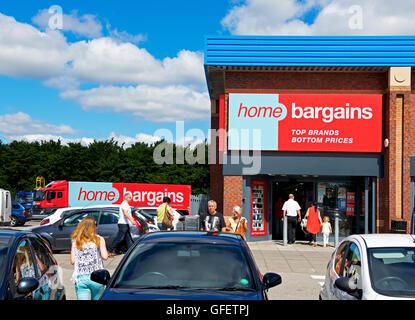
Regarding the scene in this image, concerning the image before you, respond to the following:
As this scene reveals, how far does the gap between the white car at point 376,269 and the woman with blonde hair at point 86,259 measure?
2893 mm

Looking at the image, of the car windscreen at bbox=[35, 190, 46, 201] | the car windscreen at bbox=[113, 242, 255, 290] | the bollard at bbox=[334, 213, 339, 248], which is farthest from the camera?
the car windscreen at bbox=[35, 190, 46, 201]

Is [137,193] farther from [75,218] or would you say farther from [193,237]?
[193,237]

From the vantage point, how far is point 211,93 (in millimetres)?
25062

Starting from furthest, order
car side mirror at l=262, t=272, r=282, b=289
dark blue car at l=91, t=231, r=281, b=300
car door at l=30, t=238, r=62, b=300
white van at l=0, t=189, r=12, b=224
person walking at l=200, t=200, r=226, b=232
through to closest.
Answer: white van at l=0, t=189, r=12, b=224 → person walking at l=200, t=200, r=226, b=232 → car door at l=30, t=238, r=62, b=300 → car side mirror at l=262, t=272, r=282, b=289 → dark blue car at l=91, t=231, r=281, b=300

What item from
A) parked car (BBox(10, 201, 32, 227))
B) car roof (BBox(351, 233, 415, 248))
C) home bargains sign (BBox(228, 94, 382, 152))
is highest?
home bargains sign (BBox(228, 94, 382, 152))

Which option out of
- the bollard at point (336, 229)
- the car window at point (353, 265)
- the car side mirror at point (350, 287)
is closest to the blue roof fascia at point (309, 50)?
the bollard at point (336, 229)

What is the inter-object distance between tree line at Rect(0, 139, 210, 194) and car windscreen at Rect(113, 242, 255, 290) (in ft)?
240

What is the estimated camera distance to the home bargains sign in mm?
19422

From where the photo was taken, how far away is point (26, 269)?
539 cm

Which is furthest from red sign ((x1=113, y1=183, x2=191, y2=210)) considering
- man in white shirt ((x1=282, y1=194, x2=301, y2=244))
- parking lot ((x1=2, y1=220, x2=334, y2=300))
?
man in white shirt ((x1=282, y1=194, x2=301, y2=244))

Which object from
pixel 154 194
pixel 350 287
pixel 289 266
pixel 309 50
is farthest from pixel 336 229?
pixel 154 194

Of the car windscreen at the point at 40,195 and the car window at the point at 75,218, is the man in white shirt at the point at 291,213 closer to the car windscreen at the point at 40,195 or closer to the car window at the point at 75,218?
the car window at the point at 75,218

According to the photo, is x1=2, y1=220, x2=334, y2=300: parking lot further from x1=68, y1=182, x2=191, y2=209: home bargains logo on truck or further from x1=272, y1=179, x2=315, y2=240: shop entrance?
x1=68, y1=182, x2=191, y2=209: home bargains logo on truck

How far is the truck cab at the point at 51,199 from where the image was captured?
3719 centimetres
